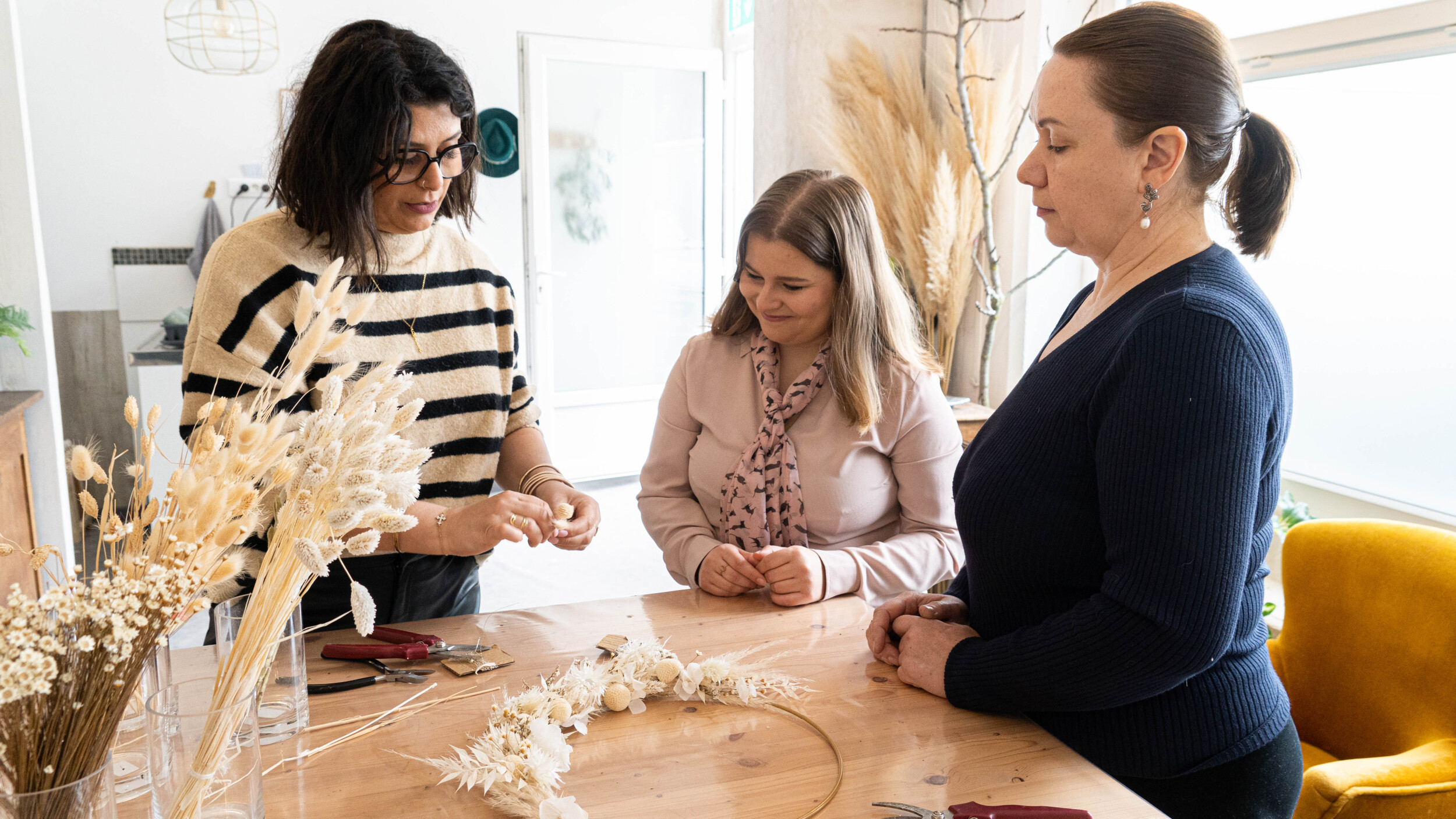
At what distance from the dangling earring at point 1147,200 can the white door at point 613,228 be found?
4335 mm

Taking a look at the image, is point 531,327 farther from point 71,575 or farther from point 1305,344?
point 71,575

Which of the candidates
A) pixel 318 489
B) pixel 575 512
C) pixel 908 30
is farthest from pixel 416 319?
pixel 908 30

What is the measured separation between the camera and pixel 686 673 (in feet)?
3.82

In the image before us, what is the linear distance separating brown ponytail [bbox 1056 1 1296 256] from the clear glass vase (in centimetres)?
113

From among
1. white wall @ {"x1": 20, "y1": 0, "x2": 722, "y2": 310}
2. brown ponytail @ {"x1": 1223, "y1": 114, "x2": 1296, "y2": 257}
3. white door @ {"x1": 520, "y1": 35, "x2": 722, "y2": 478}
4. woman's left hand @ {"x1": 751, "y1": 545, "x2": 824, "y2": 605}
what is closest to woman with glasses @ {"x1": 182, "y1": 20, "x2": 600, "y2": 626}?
woman's left hand @ {"x1": 751, "y1": 545, "x2": 824, "y2": 605}

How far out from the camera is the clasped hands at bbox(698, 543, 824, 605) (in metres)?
1.48

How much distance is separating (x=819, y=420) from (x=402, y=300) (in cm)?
74

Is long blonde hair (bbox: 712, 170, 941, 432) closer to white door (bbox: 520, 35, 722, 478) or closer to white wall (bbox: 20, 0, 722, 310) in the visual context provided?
white wall (bbox: 20, 0, 722, 310)

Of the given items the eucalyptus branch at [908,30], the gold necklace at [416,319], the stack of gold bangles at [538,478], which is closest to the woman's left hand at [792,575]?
the stack of gold bangles at [538,478]

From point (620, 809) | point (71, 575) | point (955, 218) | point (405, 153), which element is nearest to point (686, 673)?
point (620, 809)

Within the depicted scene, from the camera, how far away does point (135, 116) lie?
4508 millimetres

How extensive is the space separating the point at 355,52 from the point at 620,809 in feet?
3.68

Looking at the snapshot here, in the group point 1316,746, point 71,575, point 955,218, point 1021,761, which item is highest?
point 955,218

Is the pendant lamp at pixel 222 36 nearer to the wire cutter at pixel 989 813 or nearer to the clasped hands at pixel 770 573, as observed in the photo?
the clasped hands at pixel 770 573
